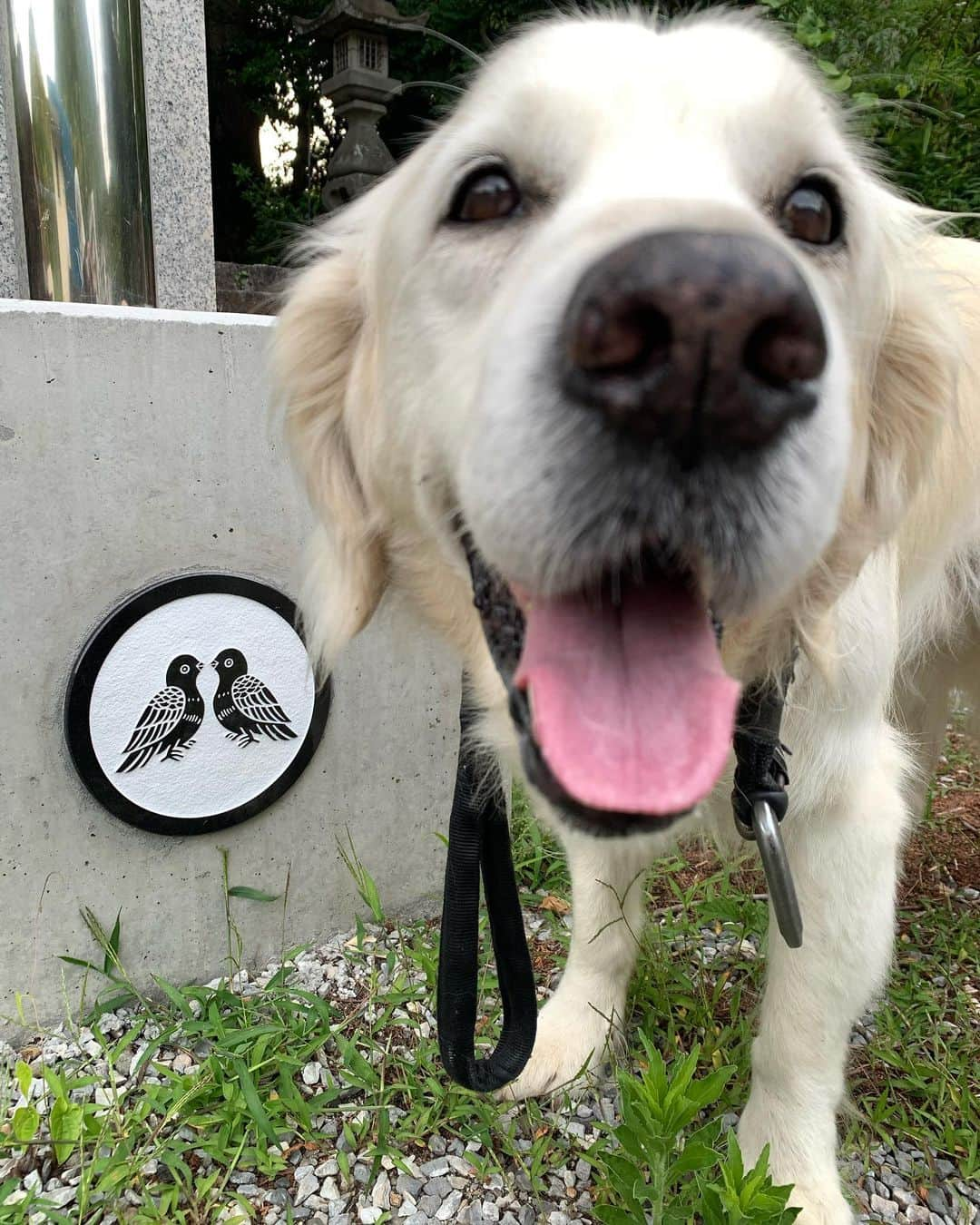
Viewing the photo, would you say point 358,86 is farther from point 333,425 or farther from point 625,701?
point 625,701

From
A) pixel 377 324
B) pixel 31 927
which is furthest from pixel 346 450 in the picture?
pixel 31 927

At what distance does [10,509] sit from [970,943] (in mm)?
2991

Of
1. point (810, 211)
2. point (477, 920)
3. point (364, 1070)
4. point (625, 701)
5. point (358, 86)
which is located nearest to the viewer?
point (625, 701)

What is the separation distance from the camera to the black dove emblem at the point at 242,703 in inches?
94.9

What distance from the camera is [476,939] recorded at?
1843mm

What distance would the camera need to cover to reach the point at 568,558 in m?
1.13

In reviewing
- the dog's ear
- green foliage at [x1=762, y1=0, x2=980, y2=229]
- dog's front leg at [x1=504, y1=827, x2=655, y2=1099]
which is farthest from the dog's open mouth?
green foliage at [x1=762, y1=0, x2=980, y2=229]

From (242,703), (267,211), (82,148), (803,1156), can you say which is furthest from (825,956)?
(267,211)

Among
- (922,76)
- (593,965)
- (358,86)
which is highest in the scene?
(358,86)

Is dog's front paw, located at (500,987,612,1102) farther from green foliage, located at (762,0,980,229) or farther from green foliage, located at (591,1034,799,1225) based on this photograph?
green foliage, located at (762,0,980,229)

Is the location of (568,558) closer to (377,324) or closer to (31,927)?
(377,324)

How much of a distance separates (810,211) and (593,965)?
72.4 inches

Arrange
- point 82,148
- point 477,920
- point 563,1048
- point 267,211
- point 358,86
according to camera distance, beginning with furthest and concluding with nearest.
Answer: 1. point 267,211
2. point 358,86
3. point 82,148
4. point 563,1048
5. point 477,920

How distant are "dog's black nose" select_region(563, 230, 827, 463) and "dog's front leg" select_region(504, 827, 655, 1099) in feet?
4.74
